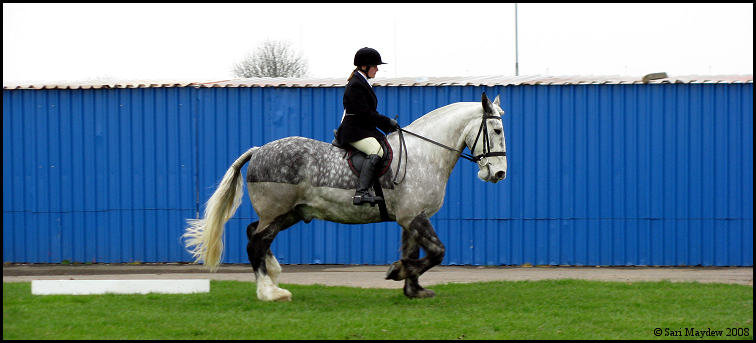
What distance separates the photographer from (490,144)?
7039 millimetres

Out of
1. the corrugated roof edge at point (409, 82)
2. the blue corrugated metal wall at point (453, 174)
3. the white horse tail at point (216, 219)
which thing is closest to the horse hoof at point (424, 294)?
the white horse tail at point (216, 219)

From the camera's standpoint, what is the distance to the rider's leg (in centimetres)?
690

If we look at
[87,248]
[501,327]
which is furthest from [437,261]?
[87,248]

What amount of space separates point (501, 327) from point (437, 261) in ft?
4.09

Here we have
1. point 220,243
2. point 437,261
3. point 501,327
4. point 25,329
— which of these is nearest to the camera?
point 25,329

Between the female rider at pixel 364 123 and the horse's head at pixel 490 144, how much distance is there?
0.87 metres

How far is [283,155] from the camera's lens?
7230 mm

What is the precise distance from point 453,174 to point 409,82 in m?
1.63

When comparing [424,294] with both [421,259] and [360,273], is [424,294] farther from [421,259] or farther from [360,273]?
[360,273]

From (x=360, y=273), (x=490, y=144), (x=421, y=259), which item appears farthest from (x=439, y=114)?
(x=360, y=273)

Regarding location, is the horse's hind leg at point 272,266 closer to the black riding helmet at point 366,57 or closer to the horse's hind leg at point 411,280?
the horse's hind leg at point 411,280

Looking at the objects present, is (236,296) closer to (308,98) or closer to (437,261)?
(437,261)

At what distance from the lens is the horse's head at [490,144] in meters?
7.01

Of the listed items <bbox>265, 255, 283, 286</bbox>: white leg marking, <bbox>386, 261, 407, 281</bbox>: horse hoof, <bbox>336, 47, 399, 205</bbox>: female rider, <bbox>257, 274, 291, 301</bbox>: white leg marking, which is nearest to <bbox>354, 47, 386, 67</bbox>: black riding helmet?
<bbox>336, 47, 399, 205</bbox>: female rider
